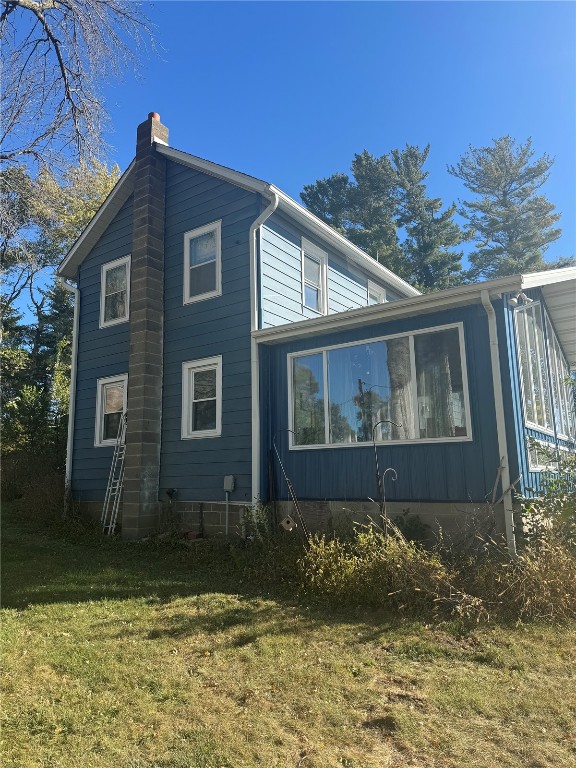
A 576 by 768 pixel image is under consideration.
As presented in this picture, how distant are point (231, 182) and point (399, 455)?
616cm

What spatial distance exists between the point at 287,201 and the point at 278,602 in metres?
7.10

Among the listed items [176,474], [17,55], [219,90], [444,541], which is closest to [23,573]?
[176,474]

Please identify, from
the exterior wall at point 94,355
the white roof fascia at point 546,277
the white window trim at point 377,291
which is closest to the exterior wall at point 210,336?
the exterior wall at point 94,355

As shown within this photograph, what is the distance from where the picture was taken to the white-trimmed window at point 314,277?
37.0ft

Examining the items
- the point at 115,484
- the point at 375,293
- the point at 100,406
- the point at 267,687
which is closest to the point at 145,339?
the point at 100,406

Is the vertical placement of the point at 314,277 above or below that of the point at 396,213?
below

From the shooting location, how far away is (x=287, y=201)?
389 inches

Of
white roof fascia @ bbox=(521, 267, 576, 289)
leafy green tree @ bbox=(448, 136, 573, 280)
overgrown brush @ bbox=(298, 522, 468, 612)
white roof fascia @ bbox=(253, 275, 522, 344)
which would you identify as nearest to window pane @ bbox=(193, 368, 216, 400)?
white roof fascia @ bbox=(253, 275, 522, 344)

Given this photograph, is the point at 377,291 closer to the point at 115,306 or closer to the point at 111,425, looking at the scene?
the point at 115,306

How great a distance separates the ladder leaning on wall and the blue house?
0.44m

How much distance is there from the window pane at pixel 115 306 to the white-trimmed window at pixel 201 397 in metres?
2.53

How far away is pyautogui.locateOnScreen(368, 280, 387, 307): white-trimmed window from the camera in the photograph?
45.6 feet

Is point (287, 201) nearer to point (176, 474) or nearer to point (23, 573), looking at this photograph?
point (176, 474)

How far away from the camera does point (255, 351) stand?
932 cm
